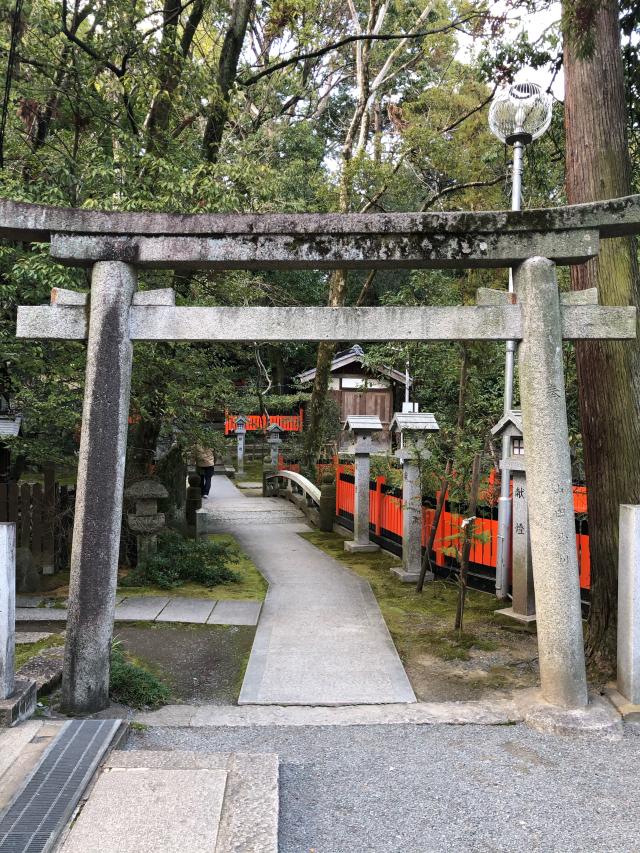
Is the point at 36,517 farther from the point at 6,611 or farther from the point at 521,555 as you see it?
the point at 521,555

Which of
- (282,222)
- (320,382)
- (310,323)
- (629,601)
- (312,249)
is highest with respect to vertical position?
(320,382)

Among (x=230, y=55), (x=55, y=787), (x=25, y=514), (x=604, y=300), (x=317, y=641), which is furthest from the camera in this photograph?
(x=230, y=55)

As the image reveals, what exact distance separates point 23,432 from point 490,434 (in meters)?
5.92

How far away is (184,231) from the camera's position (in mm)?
4520

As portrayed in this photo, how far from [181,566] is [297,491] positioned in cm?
889

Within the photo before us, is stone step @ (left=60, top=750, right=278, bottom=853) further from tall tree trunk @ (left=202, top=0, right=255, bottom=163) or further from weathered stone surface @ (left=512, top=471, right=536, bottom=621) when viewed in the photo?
tall tree trunk @ (left=202, top=0, right=255, bottom=163)

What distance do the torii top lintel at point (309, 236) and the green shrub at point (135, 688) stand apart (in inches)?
116

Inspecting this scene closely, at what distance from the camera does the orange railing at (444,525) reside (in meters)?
6.95

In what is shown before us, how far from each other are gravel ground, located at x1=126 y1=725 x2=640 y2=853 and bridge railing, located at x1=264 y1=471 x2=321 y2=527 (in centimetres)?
910

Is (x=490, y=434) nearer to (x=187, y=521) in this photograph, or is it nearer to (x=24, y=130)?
(x=187, y=521)

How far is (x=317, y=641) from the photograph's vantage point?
6168 millimetres

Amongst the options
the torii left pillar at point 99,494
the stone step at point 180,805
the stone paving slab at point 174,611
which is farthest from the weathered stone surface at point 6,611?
the stone paving slab at point 174,611

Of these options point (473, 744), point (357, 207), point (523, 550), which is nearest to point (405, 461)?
point (523, 550)

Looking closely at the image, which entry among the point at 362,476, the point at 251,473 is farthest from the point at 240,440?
the point at 362,476
